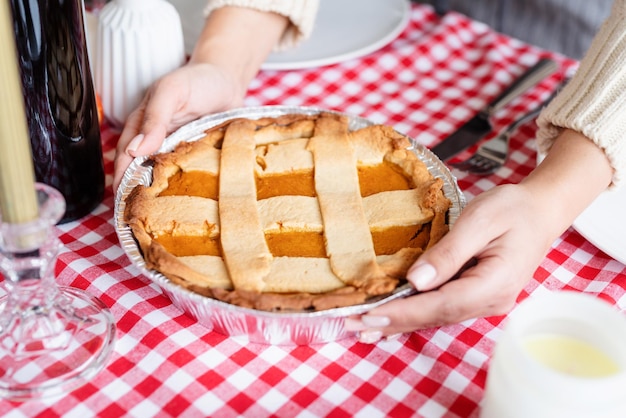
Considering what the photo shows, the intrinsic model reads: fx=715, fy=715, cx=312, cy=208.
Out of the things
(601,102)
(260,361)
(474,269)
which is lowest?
(260,361)

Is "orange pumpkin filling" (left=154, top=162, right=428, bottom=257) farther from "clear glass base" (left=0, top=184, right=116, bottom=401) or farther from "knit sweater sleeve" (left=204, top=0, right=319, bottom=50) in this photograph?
"knit sweater sleeve" (left=204, top=0, right=319, bottom=50)

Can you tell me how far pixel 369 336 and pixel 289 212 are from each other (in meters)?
0.23

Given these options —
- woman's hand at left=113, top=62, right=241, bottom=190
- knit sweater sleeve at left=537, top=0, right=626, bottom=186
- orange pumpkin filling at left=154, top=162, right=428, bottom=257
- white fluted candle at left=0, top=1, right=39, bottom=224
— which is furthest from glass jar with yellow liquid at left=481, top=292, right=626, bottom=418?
woman's hand at left=113, top=62, right=241, bottom=190

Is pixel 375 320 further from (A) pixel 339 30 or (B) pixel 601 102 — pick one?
(A) pixel 339 30

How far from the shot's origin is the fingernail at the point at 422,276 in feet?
2.83

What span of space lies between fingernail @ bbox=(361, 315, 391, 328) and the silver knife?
519mm

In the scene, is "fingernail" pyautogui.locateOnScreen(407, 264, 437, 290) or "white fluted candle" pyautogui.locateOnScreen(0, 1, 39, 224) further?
"fingernail" pyautogui.locateOnScreen(407, 264, 437, 290)

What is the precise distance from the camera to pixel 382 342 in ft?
3.09

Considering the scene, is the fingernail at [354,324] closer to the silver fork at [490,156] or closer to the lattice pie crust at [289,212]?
the lattice pie crust at [289,212]

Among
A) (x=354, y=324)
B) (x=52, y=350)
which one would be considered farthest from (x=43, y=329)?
(x=354, y=324)

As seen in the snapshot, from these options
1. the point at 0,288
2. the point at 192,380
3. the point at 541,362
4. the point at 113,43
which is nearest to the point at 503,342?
the point at 541,362

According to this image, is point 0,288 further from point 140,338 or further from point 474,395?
point 474,395

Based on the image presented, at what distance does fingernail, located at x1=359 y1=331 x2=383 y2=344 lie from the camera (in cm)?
90

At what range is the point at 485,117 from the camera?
1.40m
